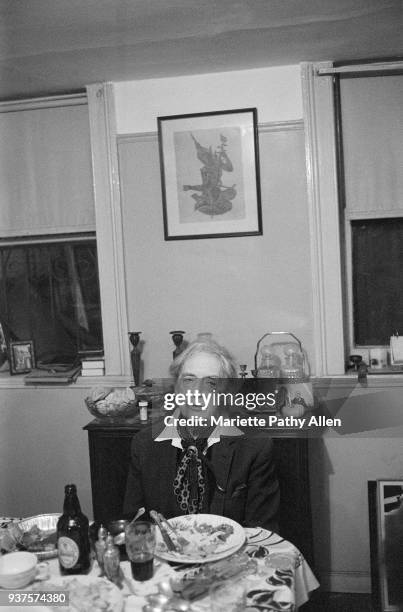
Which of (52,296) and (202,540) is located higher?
(52,296)

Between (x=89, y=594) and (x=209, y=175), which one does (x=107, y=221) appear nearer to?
(x=209, y=175)

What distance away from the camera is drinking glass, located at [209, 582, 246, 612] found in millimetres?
1077

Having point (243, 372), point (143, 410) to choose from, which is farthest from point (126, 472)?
point (243, 372)

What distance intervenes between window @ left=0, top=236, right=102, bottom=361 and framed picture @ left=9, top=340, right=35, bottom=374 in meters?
0.05

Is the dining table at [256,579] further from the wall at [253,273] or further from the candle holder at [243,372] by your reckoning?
the wall at [253,273]

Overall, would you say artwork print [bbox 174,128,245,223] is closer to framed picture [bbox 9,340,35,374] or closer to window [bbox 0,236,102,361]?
window [bbox 0,236,102,361]

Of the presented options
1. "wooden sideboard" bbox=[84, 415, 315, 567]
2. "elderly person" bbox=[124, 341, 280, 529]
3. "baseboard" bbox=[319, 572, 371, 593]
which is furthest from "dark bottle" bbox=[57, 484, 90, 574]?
"baseboard" bbox=[319, 572, 371, 593]

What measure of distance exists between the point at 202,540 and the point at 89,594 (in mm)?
287

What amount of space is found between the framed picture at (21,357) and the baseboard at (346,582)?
4.69 feet

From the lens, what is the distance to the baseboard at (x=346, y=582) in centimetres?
228

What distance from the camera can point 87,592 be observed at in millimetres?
1136

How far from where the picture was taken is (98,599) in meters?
1.11

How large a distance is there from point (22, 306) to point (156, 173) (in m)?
0.83

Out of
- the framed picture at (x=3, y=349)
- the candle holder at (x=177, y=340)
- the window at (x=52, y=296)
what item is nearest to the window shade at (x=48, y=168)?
the window at (x=52, y=296)
